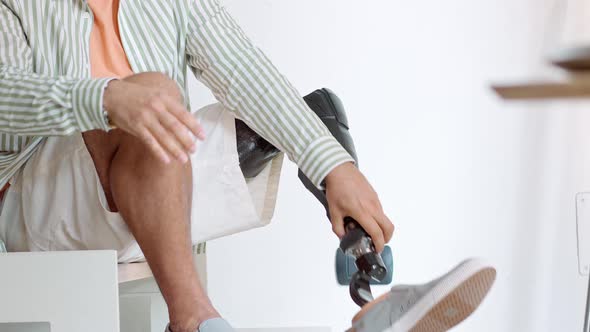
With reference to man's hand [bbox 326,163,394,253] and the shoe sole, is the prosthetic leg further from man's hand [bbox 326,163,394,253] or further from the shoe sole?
the shoe sole

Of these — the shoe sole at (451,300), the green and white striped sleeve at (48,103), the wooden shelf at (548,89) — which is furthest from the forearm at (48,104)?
the wooden shelf at (548,89)

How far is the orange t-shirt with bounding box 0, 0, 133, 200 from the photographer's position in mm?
1382

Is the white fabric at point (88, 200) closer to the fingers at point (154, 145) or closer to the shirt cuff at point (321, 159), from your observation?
the shirt cuff at point (321, 159)

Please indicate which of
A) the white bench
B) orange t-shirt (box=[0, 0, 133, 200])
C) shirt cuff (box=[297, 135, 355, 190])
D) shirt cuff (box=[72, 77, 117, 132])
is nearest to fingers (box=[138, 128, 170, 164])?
shirt cuff (box=[72, 77, 117, 132])

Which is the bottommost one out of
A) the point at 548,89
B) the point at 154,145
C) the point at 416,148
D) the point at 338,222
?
the point at 416,148

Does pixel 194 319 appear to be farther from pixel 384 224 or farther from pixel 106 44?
pixel 106 44

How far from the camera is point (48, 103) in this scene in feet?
3.64

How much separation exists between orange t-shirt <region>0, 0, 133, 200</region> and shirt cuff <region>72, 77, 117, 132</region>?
30cm

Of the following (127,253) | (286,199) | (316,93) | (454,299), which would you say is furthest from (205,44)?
(286,199)

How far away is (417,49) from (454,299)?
1368 millimetres

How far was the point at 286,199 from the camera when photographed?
7.25 ft

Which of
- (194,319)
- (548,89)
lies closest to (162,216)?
(194,319)

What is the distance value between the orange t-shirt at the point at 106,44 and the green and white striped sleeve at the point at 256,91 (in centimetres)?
12

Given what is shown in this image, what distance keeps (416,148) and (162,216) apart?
120 cm
